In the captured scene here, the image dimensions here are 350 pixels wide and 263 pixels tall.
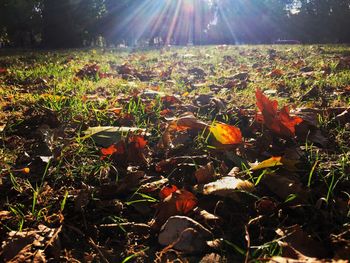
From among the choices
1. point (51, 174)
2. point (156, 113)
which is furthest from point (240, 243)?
point (156, 113)

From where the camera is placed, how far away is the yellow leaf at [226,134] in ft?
6.15

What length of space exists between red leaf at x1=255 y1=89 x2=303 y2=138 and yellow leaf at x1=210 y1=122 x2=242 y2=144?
0.70 feet

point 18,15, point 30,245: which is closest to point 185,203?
point 30,245

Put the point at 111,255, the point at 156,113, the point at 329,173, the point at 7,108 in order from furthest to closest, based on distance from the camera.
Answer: the point at 7,108, the point at 156,113, the point at 329,173, the point at 111,255

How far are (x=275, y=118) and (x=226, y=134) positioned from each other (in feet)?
1.01

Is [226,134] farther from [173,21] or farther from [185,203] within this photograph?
[173,21]

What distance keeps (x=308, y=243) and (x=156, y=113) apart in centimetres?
179

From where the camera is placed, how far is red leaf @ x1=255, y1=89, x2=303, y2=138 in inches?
75.8

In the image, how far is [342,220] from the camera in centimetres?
129

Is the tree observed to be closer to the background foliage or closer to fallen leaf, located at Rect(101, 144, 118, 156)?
the background foliage

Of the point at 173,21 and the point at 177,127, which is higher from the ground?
the point at 173,21

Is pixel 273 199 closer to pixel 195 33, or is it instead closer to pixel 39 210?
pixel 39 210

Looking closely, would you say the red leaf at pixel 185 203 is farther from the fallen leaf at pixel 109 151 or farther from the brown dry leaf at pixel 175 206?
the fallen leaf at pixel 109 151

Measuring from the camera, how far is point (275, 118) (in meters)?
1.98
